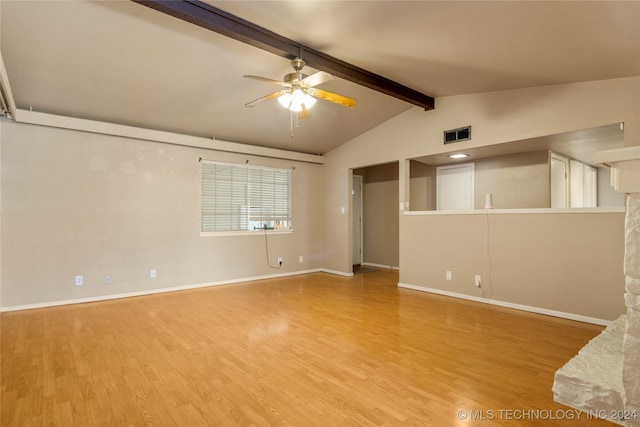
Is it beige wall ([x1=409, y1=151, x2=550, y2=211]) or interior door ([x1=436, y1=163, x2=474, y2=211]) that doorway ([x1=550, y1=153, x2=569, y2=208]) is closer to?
beige wall ([x1=409, y1=151, x2=550, y2=211])

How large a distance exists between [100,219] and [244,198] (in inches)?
91.4

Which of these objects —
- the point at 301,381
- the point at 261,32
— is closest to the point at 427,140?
the point at 261,32

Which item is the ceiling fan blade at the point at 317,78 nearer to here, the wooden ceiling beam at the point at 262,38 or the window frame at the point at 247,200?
the wooden ceiling beam at the point at 262,38

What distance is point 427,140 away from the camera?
16.8ft

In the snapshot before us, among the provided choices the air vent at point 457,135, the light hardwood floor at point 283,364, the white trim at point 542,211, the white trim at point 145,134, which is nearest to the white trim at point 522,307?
the light hardwood floor at point 283,364

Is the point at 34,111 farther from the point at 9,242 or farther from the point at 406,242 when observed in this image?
the point at 406,242

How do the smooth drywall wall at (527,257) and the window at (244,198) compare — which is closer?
the smooth drywall wall at (527,257)

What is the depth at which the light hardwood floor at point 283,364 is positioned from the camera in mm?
1918

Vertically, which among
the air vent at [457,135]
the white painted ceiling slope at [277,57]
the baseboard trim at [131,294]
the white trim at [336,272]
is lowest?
the white trim at [336,272]

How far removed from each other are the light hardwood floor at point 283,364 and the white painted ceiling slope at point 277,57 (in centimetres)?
269

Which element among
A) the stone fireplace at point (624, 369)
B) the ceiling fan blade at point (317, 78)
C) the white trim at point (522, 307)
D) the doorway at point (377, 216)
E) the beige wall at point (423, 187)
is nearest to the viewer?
Result: the stone fireplace at point (624, 369)

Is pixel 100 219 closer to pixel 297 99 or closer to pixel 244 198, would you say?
pixel 244 198

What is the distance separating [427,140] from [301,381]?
414cm

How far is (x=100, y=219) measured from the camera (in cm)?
454
